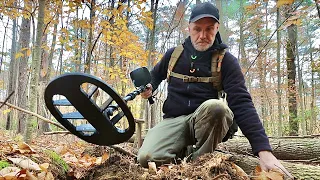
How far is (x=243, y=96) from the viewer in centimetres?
246

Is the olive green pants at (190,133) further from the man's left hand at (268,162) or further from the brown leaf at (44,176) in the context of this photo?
the brown leaf at (44,176)

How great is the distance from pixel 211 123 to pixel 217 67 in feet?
1.91

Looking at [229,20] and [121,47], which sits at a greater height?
[229,20]

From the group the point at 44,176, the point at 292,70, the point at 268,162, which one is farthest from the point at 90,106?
the point at 292,70

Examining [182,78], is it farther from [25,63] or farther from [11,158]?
[25,63]

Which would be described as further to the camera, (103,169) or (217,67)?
(217,67)

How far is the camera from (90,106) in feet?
6.21

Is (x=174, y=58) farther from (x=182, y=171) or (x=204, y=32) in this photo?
(x=182, y=171)

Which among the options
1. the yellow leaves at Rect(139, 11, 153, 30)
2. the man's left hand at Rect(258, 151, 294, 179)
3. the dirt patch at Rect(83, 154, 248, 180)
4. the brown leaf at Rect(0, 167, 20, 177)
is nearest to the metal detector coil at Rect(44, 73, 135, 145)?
the dirt patch at Rect(83, 154, 248, 180)

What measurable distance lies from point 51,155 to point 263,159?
1653 mm

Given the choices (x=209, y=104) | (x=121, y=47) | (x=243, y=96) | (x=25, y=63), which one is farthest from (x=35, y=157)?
(x=25, y=63)

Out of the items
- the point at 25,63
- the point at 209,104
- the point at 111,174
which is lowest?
the point at 111,174

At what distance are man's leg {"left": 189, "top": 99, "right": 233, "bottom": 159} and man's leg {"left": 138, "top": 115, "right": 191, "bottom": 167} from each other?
0.82ft

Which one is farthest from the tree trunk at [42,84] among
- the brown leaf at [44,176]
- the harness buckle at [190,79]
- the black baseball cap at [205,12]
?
the brown leaf at [44,176]
